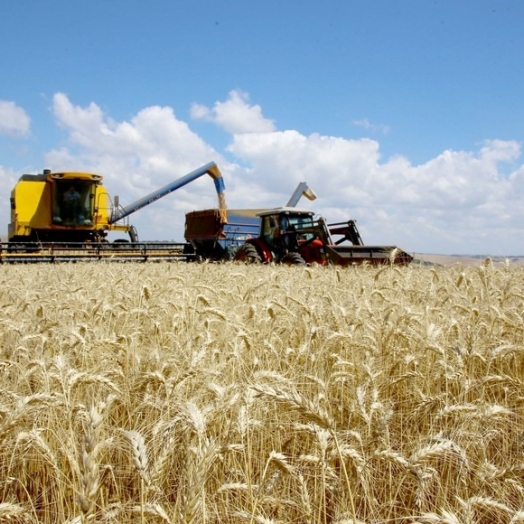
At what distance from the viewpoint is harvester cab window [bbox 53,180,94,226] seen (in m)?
16.3

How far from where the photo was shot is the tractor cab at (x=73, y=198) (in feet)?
53.4

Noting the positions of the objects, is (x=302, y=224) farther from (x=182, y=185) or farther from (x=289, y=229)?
(x=182, y=185)

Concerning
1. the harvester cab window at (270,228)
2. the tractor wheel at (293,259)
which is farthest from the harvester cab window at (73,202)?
the tractor wheel at (293,259)

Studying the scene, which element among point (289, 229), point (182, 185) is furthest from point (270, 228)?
point (182, 185)

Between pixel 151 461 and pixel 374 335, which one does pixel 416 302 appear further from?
pixel 151 461

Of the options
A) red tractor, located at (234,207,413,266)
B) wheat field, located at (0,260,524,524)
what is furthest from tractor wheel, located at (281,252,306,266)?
wheat field, located at (0,260,524,524)

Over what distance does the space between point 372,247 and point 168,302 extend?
29.6 ft

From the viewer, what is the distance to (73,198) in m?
16.4

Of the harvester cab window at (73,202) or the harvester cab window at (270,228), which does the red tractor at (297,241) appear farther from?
the harvester cab window at (73,202)

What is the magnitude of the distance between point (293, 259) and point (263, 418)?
10.4 m

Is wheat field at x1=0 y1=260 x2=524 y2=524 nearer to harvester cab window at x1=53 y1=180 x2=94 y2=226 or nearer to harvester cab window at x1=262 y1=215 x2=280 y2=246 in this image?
harvester cab window at x1=262 y1=215 x2=280 y2=246

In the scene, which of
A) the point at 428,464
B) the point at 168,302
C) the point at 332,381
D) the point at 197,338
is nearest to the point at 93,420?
the point at 428,464

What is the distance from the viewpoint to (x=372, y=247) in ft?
39.9

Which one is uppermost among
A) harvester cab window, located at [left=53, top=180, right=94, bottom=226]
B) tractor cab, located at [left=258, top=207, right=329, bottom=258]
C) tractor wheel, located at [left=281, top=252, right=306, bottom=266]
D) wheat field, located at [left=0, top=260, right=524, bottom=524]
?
harvester cab window, located at [left=53, top=180, right=94, bottom=226]
